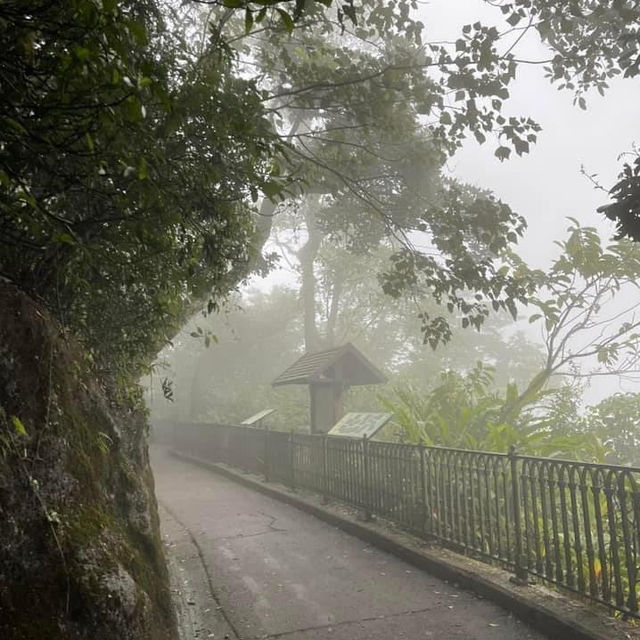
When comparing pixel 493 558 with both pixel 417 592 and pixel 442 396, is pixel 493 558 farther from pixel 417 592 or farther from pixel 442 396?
pixel 442 396

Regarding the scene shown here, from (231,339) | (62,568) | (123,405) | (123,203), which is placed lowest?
(62,568)

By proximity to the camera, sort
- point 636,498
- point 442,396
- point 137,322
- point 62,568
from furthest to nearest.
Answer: point 442,396, point 137,322, point 636,498, point 62,568

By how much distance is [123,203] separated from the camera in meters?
3.33

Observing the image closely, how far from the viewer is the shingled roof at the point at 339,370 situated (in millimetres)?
13008

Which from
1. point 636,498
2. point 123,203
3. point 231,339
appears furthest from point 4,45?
point 231,339

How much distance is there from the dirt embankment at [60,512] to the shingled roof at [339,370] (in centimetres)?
861

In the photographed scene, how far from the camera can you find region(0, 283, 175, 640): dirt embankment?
2885mm

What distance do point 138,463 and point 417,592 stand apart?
310 cm

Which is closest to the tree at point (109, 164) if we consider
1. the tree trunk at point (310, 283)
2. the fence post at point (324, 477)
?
the fence post at point (324, 477)

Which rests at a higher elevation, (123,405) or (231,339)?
(231,339)

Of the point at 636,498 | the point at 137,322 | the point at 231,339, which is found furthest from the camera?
the point at 231,339

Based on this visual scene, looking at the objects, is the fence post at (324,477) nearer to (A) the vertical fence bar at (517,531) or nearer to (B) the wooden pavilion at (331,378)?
(B) the wooden pavilion at (331,378)

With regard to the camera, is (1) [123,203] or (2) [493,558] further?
(2) [493,558]

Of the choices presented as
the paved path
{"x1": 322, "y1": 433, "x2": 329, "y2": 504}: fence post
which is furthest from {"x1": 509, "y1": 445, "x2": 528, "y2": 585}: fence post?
{"x1": 322, "y1": 433, "x2": 329, "y2": 504}: fence post
